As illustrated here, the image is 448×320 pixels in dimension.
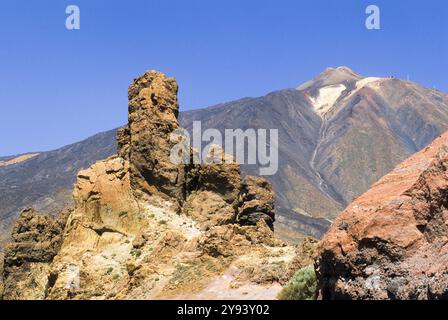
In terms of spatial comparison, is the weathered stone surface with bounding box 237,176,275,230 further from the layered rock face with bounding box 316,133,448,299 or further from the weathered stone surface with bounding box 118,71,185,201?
the layered rock face with bounding box 316,133,448,299

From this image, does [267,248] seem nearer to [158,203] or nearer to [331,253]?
[158,203]

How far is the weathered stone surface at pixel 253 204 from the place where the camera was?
3753 cm

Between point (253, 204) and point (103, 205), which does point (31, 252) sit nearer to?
point (103, 205)

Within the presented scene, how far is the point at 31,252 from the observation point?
41969 millimetres

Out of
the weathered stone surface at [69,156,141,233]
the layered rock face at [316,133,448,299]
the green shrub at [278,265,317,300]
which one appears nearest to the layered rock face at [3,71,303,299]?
the weathered stone surface at [69,156,141,233]

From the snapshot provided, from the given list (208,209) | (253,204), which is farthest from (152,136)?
(253,204)

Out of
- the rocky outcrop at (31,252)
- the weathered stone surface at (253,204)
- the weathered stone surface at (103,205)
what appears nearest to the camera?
the weathered stone surface at (103,205)

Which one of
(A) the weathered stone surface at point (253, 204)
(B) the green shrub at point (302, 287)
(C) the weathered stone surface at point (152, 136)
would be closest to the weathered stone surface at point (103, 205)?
(C) the weathered stone surface at point (152, 136)

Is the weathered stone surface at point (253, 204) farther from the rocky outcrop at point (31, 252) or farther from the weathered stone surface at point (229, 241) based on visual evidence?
the rocky outcrop at point (31, 252)

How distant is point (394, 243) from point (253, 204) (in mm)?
22179

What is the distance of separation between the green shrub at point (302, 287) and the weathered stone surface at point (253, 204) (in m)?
15.0

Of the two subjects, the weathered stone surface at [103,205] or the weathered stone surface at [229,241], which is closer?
the weathered stone surface at [229,241]

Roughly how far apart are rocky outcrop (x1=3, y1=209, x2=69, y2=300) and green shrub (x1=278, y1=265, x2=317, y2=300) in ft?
69.3
